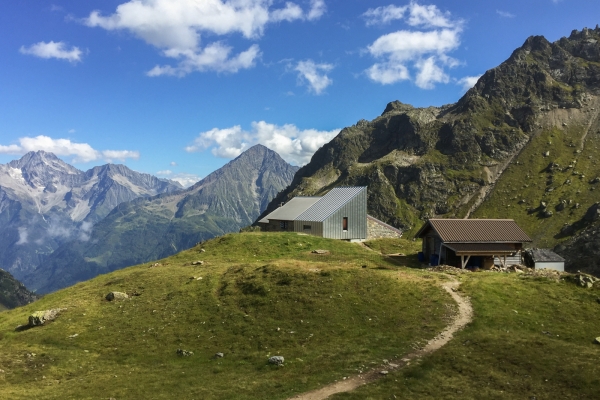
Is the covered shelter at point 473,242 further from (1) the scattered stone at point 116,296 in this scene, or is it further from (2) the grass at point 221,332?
(1) the scattered stone at point 116,296

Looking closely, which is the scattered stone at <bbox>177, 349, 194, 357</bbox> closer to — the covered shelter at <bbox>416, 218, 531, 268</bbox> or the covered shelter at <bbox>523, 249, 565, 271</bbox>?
the covered shelter at <bbox>416, 218, 531, 268</bbox>

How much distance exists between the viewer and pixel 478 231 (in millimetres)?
51156

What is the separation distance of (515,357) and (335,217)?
49.1 m

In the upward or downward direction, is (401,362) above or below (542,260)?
above

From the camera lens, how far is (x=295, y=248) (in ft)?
179

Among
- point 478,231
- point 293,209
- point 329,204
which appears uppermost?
point 329,204

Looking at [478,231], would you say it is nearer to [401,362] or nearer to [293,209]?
[401,362]

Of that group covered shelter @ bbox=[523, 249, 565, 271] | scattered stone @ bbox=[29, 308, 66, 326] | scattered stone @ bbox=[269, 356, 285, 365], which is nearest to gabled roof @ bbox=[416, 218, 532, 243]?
covered shelter @ bbox=[523, 249, 565, 271]

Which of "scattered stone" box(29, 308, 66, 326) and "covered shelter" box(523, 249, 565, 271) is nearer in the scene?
"scattered stone" box(29, 308, 66, 326)

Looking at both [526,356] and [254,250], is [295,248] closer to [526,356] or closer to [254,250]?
[254,250]

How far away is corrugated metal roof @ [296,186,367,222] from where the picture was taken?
70.1 metres

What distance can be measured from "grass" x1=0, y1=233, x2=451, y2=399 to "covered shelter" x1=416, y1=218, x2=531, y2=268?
1429cm

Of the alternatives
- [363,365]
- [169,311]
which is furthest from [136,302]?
[363,365]

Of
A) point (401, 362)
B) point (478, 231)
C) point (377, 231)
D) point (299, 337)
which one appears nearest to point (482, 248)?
point (478, 231)
